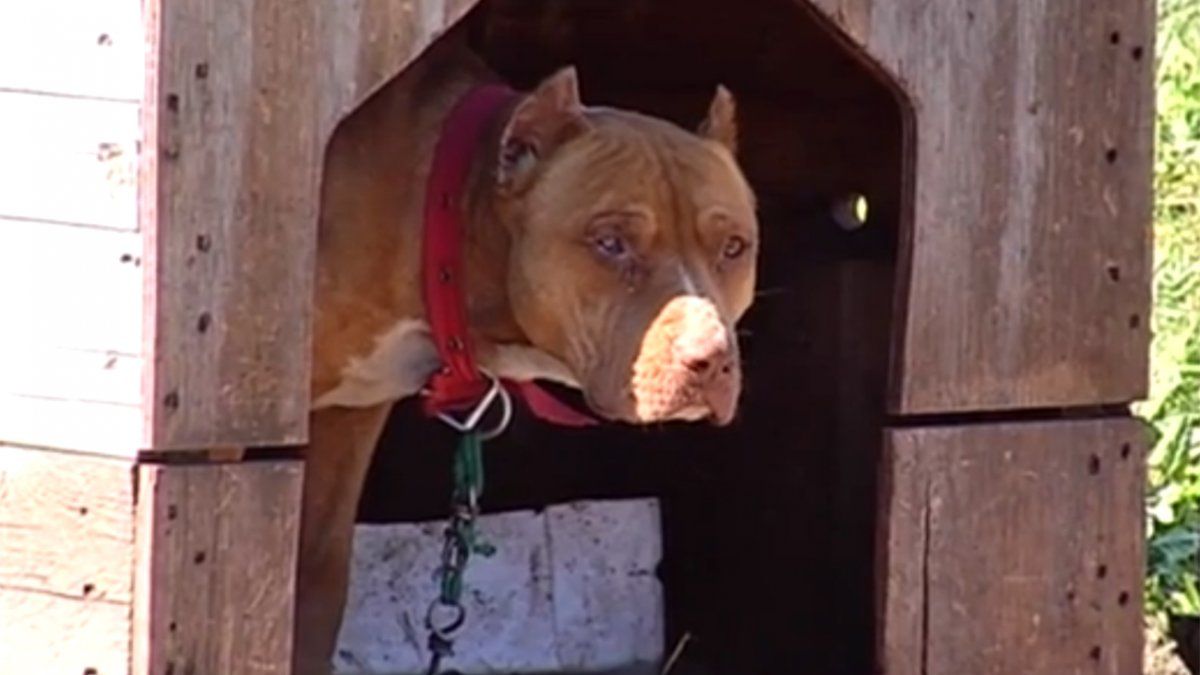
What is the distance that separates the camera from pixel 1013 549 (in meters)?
4.28

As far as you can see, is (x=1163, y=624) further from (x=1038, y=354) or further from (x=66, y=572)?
(x=66, y=572)

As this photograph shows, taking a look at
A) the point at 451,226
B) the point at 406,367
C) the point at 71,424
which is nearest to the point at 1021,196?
the point at 451,226

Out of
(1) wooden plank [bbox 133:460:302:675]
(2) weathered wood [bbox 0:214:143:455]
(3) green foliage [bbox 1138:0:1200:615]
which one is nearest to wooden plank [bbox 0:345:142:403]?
(2) weathered wood [bbox 0:214:143:455]

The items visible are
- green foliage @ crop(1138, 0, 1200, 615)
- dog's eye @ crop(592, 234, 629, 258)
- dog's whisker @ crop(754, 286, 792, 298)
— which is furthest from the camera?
green foliage @ crop(1138, 0, 1200, 615)

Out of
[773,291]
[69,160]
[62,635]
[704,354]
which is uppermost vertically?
[69,160]

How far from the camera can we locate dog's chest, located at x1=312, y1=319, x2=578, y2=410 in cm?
416

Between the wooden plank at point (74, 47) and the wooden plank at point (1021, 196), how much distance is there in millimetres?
1056

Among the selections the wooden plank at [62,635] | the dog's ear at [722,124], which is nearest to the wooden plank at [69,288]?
the wooden plank at [62,635]

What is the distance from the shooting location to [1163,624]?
19.0ft

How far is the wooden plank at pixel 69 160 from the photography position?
355 centimetres

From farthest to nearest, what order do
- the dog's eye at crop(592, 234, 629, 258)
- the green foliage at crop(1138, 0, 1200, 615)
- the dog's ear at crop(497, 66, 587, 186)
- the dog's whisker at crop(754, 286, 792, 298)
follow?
the green foliage at crop(1138, 0, 1200, 615) < the dog's whisker at crop(754, 286, 792, 298) < the dog's ear at crop(497, 66, 587, 186) < the dog's eye at crop(592, 234, 629, 258)

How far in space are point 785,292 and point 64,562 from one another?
197 centimetres

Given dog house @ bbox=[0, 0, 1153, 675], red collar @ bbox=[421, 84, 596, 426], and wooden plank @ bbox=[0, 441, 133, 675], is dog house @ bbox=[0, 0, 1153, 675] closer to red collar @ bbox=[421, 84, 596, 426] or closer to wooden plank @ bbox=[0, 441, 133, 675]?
Result: wooden plank @ bbox=[0, 441, 133, 675]

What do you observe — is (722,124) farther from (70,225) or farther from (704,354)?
(70,225)
